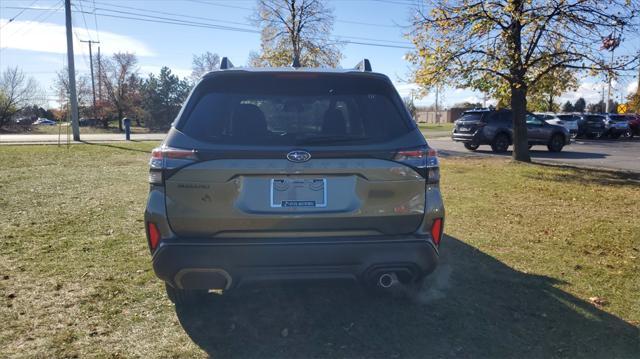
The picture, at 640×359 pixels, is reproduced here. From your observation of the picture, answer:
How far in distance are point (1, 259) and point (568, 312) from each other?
5495mm

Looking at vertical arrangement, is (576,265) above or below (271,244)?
below

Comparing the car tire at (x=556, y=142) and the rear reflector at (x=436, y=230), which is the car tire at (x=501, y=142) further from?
the rear reflector at (x=436, y=230)

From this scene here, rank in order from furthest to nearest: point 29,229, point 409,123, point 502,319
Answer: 1. point 29,229
2. point 502,319
3. point 409,123

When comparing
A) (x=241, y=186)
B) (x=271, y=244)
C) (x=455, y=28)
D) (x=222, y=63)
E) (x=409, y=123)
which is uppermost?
(x=455, y=28)

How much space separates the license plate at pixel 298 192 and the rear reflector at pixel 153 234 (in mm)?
761

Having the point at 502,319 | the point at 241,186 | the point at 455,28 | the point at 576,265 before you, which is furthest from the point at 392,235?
the point at 455,28

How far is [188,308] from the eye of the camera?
3.88m

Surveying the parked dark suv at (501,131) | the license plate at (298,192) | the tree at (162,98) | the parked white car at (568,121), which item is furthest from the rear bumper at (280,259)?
the tree at (162,98)

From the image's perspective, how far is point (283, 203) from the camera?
306 cm

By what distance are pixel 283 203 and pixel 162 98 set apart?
5612cm

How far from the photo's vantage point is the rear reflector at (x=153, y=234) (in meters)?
3.10

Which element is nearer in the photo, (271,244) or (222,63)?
(271,244)

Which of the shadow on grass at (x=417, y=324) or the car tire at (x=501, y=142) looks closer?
the shadow on grass at (x=417, y=324)

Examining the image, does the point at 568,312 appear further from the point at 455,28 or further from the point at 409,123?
the point at 455,28
